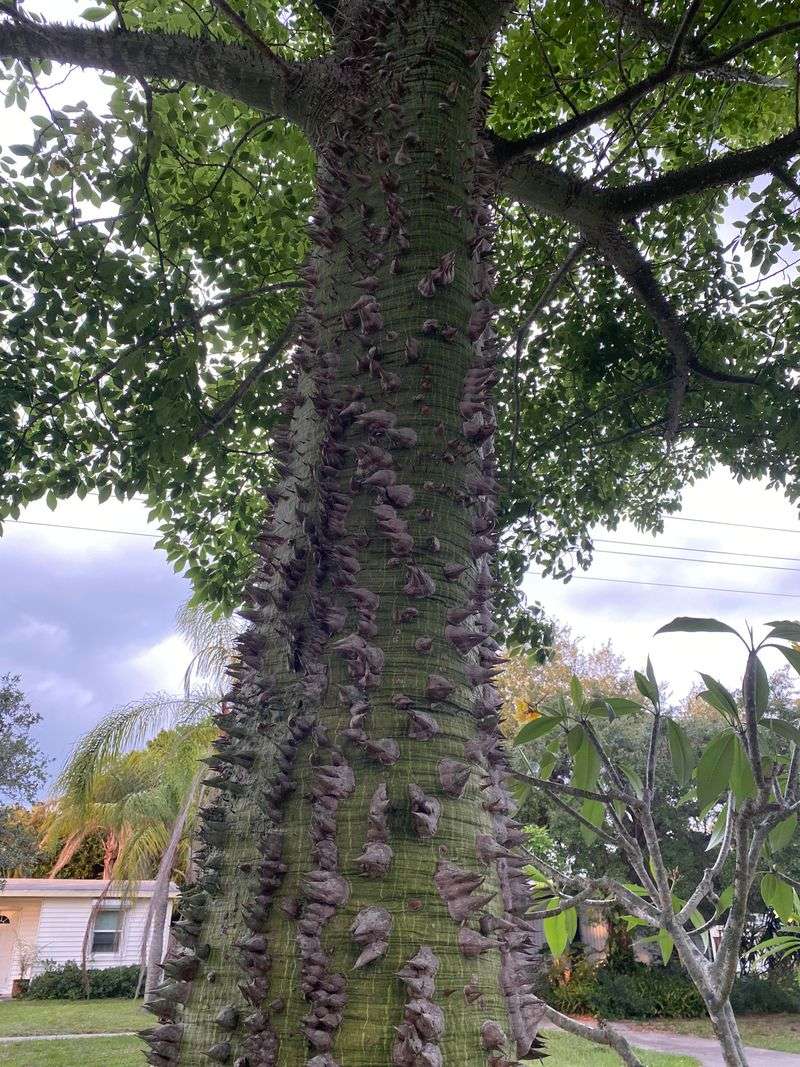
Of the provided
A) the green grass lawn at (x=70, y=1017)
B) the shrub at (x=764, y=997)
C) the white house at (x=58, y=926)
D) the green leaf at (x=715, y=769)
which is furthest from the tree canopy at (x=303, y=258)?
the white house at (x=58, y=926)

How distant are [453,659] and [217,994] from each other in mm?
540

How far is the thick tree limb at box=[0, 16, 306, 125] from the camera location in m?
Result: 2.30

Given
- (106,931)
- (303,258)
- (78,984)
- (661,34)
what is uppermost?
(661,34)

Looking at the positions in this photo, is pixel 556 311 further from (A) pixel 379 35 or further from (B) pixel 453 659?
(B) pixel 453 659

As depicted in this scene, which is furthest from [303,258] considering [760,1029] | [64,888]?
[64,888]

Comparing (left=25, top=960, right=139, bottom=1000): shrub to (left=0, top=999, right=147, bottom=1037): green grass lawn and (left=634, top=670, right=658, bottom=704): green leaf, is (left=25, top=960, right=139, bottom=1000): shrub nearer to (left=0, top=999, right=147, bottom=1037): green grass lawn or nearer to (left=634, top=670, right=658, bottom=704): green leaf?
(left=0, top=999, right=147, bottom=1037): green grass lawn

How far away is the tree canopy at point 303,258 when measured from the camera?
2.92 metres

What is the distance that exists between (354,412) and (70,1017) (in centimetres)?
1725

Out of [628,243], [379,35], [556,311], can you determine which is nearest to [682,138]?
[556,311]

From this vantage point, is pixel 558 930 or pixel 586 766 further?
pixel 558 930

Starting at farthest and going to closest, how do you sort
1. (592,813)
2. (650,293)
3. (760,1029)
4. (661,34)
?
(760,1029) < (650,293) < (661,34) < (592,813)

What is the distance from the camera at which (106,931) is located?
18.8 m

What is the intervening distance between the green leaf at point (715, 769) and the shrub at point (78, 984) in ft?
64.7

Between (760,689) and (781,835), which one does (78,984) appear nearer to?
(781,835)
